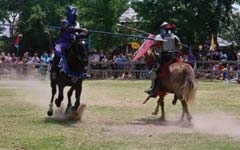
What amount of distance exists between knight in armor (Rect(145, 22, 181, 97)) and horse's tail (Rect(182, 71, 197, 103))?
83 centimetres

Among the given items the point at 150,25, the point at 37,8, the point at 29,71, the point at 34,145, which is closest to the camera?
the point at 34,145

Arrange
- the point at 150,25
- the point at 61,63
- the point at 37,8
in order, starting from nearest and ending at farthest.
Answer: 1. the point at 61,63
2. the point at 150,25
3. the point at 37,8

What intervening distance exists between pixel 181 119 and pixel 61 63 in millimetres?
3140

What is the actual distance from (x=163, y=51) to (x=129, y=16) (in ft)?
111

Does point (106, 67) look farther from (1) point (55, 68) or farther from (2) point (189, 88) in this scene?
(2) point (189, 88)

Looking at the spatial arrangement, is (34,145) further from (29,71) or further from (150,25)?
(150,25)

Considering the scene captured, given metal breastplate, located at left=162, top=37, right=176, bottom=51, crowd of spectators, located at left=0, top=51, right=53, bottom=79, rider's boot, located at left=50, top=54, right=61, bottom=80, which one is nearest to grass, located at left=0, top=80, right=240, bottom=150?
rider's boot, located at left=50, top=54, right=61, bottom=80

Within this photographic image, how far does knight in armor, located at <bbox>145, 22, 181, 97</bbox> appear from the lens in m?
14.4

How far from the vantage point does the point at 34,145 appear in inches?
401

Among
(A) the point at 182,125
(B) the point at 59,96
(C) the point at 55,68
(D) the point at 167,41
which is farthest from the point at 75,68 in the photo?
(A) the point at 182,125

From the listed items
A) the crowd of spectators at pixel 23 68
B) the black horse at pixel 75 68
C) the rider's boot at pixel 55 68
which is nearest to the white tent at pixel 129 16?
the crowd of spectators at pixel 23 68

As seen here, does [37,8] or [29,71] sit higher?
[37,8]

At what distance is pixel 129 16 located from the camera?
157 ft

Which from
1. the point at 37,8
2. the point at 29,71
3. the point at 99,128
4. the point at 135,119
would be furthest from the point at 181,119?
the point at 37,8
